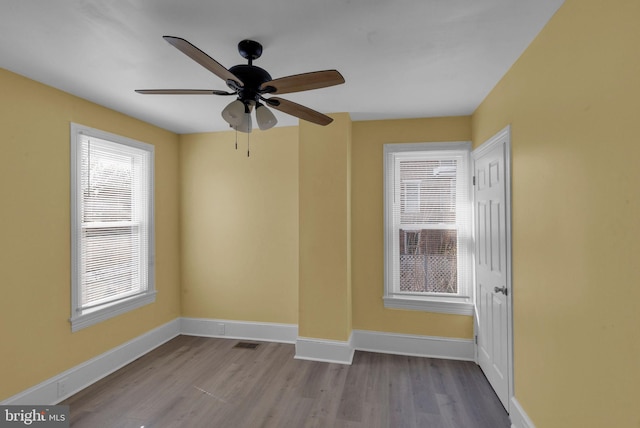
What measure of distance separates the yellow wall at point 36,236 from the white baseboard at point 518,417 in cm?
355

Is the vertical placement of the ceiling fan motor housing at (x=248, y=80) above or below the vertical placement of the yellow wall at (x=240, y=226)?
above

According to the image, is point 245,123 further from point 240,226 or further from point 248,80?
point 240,226

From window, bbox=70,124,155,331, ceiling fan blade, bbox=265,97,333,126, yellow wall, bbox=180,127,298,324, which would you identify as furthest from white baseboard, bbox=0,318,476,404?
ceiling fan blade, bbox=265,97,333,126

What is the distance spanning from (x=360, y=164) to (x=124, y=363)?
10.8 feet

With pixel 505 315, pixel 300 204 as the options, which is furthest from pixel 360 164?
pixel 505 315

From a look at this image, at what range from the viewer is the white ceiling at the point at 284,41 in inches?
62.4

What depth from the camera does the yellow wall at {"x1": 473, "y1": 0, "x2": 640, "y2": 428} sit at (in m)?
1.15

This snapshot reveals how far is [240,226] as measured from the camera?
3.90 meters

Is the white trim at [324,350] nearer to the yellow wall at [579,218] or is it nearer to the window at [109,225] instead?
the yellow wall at [579,218]

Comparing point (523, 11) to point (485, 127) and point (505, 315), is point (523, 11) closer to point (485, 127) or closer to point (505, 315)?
point (485, 127)

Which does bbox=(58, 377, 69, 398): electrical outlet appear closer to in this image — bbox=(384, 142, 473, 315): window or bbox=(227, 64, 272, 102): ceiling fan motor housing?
bbox=(227, 64, 272, 102): ceiling fan motor housing

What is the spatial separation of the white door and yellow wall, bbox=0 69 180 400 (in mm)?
3592

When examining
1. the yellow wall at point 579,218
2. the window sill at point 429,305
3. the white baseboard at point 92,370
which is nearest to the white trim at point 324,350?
the window sill at point 429,305

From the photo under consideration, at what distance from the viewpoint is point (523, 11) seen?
5.29 ft
